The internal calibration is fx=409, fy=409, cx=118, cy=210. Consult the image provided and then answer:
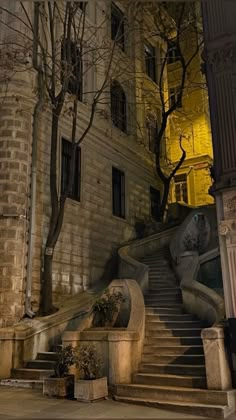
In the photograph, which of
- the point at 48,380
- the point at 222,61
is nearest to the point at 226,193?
the point at 222,61

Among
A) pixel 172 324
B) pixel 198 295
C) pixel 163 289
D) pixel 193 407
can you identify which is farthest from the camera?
pixel 163 289

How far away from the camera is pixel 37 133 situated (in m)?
13.1

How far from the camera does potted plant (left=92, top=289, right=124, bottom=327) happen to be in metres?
8.74

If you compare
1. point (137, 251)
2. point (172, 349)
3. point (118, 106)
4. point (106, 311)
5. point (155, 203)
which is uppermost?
point (118, 106)

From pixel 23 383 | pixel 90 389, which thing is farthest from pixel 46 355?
pixel 90 389

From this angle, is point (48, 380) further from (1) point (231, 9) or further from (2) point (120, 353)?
(1) point (231, 9)

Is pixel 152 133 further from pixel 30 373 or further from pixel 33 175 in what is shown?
pixel 30 373

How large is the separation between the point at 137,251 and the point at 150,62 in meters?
12.9

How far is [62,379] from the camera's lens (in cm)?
767

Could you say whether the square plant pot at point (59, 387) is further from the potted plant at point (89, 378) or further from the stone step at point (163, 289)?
the stone step at point (163, 289)

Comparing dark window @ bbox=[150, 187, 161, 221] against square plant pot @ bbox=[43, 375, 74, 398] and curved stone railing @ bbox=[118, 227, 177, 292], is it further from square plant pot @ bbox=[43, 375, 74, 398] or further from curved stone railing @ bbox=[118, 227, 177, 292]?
square plant pot @ bbox=[43, 375, 74, 398]

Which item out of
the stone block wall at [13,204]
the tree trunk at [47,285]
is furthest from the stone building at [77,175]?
the tree trunk at [47,285]

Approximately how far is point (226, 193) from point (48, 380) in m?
4.93

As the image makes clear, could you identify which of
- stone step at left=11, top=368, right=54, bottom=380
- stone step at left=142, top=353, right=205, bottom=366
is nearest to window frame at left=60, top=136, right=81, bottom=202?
stone step at left=11, top=368, right=54, bottom=380
